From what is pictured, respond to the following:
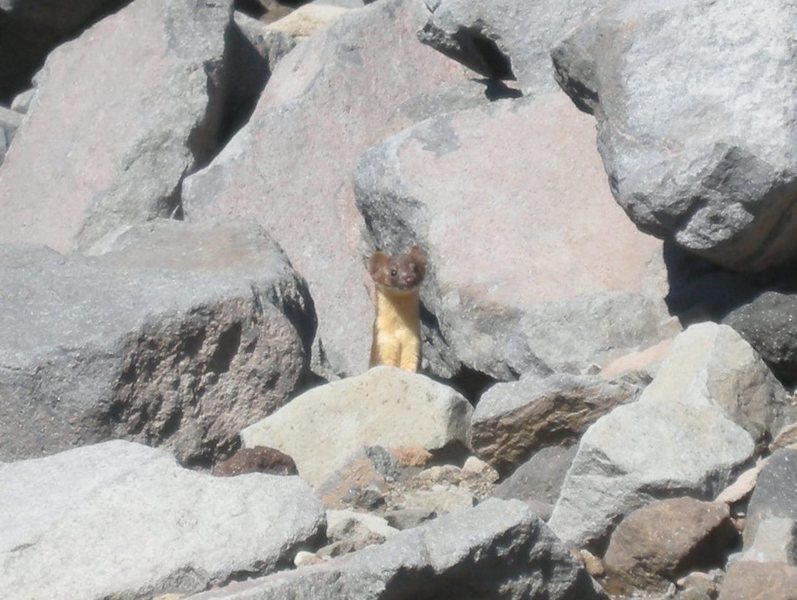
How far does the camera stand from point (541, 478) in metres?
4.95

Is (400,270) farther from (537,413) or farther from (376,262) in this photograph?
(537,413)

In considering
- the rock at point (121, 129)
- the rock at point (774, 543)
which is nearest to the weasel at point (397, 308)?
the rock at point (121, 129)

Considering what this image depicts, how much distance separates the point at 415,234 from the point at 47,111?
2.77 meters

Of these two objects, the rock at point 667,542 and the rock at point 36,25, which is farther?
the rock at point 36,25

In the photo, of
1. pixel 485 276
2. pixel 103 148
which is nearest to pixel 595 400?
pixel 485 276

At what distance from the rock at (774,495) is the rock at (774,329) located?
4.14 feet

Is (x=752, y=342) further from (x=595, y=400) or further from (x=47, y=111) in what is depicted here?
(x=47, y=111)

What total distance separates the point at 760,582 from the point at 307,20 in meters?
6.85

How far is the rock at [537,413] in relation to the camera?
5246mm

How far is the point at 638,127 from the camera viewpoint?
556 cm

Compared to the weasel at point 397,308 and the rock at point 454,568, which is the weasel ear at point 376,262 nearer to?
the weasel at point 397,308

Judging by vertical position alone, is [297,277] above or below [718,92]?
below

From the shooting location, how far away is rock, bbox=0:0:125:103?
9859mm

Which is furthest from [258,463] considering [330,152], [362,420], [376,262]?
[330,152]
